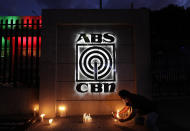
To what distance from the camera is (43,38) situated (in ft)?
18.1

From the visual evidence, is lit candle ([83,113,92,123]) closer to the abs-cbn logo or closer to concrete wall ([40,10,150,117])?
concrete wall ([40,10,150,117])

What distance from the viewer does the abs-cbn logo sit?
559cm

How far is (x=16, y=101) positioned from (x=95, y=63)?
3.63 m

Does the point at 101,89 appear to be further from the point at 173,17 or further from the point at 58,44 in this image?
the point at 173,17

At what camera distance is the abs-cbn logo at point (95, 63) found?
5.59m

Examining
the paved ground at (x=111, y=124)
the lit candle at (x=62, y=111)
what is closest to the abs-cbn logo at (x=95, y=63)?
the lit candle at (x=62, y=111)

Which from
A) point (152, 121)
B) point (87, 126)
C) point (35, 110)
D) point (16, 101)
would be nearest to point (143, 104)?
point (152, 121)

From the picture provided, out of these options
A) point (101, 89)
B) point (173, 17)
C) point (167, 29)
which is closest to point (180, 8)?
point (173, 17)

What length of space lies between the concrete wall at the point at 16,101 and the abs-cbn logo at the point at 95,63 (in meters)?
2.07

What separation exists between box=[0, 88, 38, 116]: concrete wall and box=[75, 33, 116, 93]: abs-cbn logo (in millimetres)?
2073

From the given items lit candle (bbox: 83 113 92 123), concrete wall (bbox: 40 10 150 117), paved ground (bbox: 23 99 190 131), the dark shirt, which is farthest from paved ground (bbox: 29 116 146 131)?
the dark shirt

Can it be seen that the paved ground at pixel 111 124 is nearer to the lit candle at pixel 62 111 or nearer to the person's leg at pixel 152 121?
the lit candle at pixel 62 111

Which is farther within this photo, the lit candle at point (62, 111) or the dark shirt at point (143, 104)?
the lit candle at point (62, 111)

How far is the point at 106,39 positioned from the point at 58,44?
2007 millimetres
